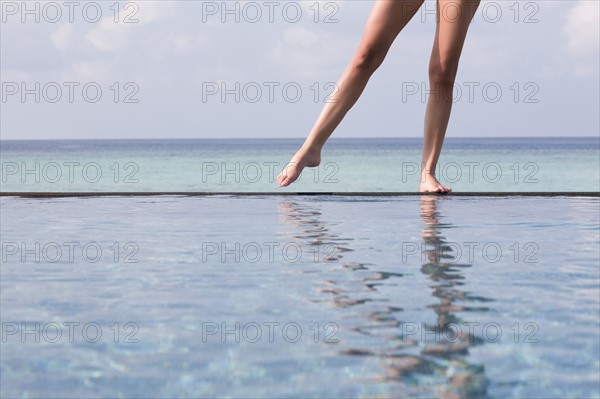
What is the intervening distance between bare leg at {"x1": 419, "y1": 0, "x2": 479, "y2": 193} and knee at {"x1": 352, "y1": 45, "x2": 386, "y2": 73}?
0.39 m

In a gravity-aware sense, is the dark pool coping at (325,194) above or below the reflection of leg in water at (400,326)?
above

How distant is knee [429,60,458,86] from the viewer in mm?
5281

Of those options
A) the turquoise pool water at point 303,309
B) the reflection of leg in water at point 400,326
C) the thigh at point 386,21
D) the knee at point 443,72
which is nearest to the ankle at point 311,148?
the thigh at point 386,21

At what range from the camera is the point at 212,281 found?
2.85m

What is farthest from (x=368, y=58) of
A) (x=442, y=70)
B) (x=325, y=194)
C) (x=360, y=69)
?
(x=325, y=194)

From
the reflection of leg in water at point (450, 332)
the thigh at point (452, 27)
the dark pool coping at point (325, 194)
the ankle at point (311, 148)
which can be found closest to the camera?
the reflection of leg in water at point (450, 332)

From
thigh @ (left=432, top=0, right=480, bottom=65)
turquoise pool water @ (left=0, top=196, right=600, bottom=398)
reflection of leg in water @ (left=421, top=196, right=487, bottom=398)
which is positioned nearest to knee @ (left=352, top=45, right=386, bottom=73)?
thigh @ (left=432, top=0, right=480, bottom=65)

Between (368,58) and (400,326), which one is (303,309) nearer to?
(400,326)

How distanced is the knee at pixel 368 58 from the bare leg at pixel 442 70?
39 centimetres

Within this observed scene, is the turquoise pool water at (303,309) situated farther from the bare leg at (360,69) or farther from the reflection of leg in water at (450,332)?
the bare leg at (360,69)

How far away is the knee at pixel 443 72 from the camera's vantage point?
528 cm

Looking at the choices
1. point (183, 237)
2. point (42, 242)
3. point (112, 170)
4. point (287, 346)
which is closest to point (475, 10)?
point (183, 237)

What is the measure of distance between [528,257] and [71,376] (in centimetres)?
192

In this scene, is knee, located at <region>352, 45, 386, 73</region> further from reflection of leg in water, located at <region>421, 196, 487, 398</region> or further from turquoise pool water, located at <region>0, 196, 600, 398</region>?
reflection of leg in water, located at <region>421, 196, 487, 398</region>
